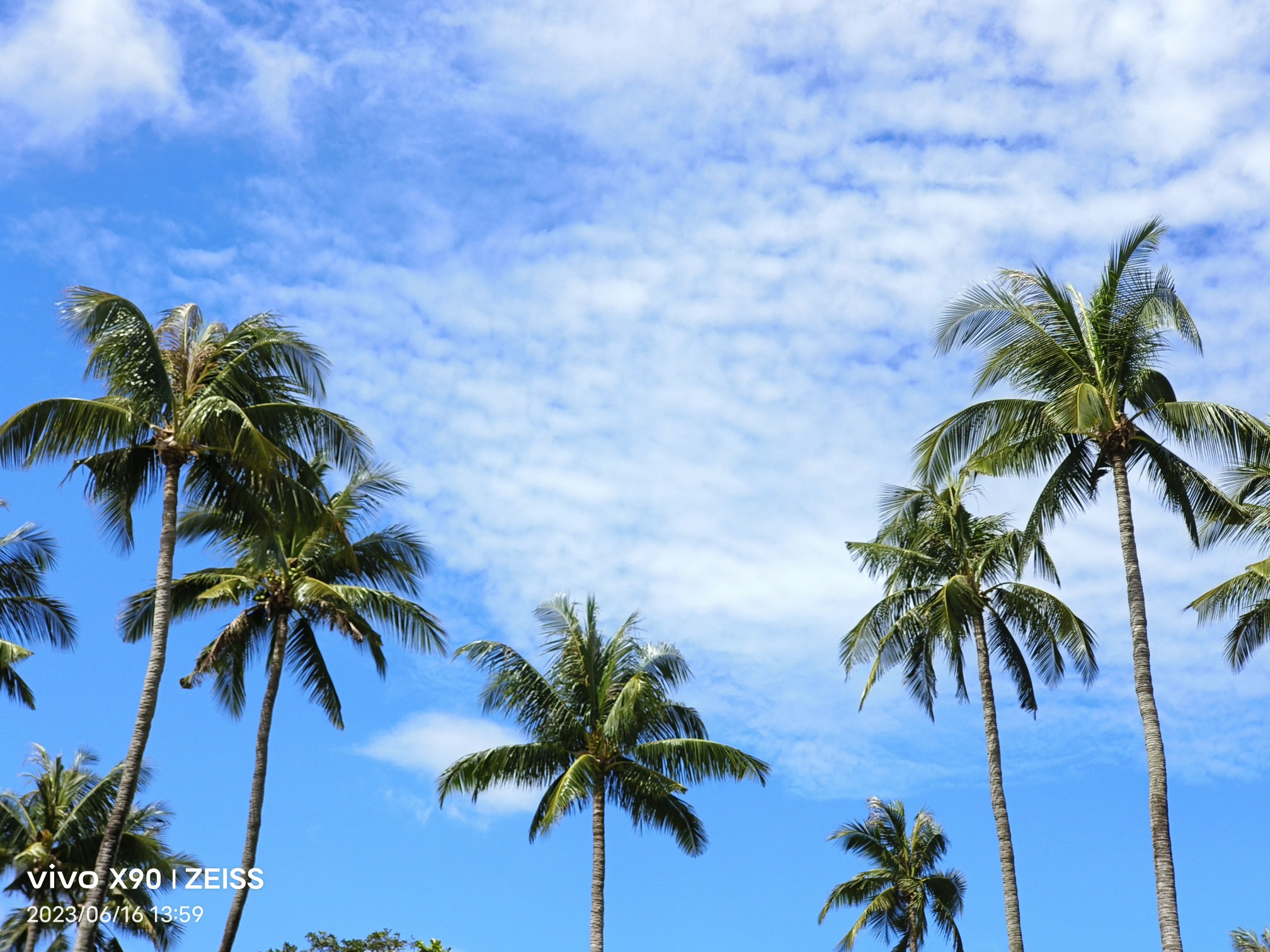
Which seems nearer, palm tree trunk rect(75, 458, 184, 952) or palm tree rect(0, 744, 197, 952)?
palm tree trunk rect(75, 458, 184, 952)

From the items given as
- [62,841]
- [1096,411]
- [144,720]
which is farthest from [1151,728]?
[62,841]

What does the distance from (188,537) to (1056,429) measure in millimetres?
16357

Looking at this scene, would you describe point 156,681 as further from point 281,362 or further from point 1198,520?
point 1198,520

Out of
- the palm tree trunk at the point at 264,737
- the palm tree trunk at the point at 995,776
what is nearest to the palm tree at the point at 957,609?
the palm tree trunk at the point at 995,776

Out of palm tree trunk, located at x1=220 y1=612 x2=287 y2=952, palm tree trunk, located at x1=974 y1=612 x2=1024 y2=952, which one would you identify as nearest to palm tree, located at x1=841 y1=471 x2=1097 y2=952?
palm tree trunk, located at x1=974 y1=612 x2=1024 y2=952

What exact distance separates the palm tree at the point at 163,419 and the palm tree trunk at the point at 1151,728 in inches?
489

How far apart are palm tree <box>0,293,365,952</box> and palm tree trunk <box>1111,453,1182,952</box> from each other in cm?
1242

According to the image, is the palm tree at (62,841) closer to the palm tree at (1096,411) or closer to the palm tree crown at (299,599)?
the palm tree crown at (299,599)

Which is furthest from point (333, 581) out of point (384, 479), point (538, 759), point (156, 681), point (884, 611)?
point (884, 611)

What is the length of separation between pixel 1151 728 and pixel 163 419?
14925mm

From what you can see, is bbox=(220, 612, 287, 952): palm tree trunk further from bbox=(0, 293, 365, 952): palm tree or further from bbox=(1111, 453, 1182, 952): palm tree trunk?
bbox=(1111, 453, 1182, 952): palm tree trunk

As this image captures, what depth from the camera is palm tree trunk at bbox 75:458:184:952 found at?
1628 cm

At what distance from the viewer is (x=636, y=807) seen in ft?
87.9

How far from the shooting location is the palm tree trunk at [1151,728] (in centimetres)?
1692
